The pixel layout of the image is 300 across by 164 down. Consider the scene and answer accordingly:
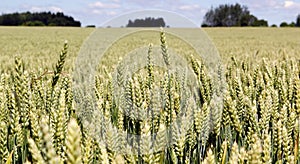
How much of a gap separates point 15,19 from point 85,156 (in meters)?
56.3

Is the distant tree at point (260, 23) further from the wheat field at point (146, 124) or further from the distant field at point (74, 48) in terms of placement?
the wheat field at point (146, 124)

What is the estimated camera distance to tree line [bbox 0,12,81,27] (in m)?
52.6

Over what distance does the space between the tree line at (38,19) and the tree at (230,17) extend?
64.2 ft

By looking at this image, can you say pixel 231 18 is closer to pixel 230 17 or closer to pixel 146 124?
pixel 230 17

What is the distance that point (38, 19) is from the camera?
181ft

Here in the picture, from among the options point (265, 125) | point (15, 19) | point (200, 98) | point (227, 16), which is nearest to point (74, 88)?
point (200, 98)

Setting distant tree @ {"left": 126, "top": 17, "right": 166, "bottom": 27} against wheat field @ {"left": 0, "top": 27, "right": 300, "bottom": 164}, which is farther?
distant tree @ {"left": 126, "top": 17, "right": 166, "bottom": 27}

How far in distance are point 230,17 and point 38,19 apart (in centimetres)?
2752

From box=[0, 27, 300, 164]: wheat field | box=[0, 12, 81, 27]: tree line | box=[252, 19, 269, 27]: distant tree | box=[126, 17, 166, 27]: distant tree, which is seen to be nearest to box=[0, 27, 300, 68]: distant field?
box=[0, 27, 300, 164]: wheat field

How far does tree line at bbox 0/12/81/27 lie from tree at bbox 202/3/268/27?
19.6 metres

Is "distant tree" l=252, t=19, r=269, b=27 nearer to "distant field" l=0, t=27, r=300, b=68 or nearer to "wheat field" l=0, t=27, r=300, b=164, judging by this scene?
"distant field" l=0, t=27, r=300, b=68

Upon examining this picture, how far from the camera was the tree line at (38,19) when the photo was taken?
52.6 m

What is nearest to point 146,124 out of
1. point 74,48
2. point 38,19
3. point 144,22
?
point 144,22

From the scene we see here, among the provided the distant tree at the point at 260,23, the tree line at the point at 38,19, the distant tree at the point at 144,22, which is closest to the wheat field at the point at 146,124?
the distant tree at the point at 144,22
